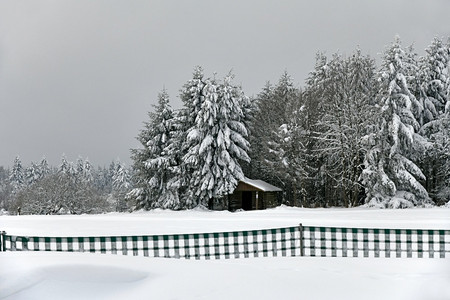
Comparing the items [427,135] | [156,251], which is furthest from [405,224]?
[427,135]

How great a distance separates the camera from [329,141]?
1535 inches

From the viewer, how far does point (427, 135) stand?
37250 millimetres

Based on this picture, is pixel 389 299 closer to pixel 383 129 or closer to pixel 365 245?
pixel 365 245

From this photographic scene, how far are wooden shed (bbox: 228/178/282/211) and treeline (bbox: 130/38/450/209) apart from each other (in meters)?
1.31

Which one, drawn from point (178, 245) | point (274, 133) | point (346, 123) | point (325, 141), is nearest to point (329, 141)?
point (325, 141)

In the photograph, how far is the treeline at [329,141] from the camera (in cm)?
3462

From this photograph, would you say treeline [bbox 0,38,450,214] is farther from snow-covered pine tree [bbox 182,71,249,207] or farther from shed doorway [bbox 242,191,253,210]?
shed doorway [bbox 242,191,253,210]

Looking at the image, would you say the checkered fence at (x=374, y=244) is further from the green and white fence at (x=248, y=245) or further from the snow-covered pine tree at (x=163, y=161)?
the snow-covered pine tree at (x=163, y=161)

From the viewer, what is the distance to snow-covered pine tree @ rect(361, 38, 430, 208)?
33750 mm

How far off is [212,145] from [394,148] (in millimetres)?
14269

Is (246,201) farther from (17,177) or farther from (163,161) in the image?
(17,177)

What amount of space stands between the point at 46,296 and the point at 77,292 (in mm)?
265

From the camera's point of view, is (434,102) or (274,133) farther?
(274,133)

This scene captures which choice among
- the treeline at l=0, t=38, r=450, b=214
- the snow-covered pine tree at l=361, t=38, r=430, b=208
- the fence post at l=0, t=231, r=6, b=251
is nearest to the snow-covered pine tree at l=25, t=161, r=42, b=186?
the treeline at l=0, t=38, r=450, b=214
